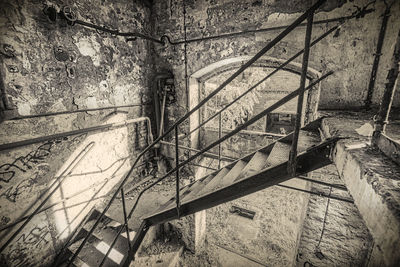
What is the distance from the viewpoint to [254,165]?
2.18m

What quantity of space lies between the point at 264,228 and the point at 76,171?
216 inches

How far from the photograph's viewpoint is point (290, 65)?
11.5ft

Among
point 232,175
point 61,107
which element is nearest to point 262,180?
point 232,175

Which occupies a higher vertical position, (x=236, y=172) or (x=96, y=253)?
(x=236, y=172)

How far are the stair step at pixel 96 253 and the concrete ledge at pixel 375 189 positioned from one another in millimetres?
3566

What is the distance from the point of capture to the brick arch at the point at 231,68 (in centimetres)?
340

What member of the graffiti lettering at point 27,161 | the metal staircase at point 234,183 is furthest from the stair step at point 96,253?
the graffiti lettering at point 27,161

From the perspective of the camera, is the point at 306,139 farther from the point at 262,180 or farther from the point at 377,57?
the point at 377,57

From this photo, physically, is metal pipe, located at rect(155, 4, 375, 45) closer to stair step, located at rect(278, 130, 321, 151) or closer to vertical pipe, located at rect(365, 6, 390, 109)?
vertical pipe, located at rect(365, 6, 390, 109)

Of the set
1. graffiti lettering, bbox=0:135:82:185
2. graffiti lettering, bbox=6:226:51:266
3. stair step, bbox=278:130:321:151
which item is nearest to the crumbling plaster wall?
stair step, bbox=278:130:321:151

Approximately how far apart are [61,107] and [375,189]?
4.04 m

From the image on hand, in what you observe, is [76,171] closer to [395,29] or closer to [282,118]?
[395,29]

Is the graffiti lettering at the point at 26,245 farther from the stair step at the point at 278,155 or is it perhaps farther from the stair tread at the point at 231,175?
the stair step at the point at 278,155

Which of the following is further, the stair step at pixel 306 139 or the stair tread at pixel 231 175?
the stair tread at pixel 231 175
